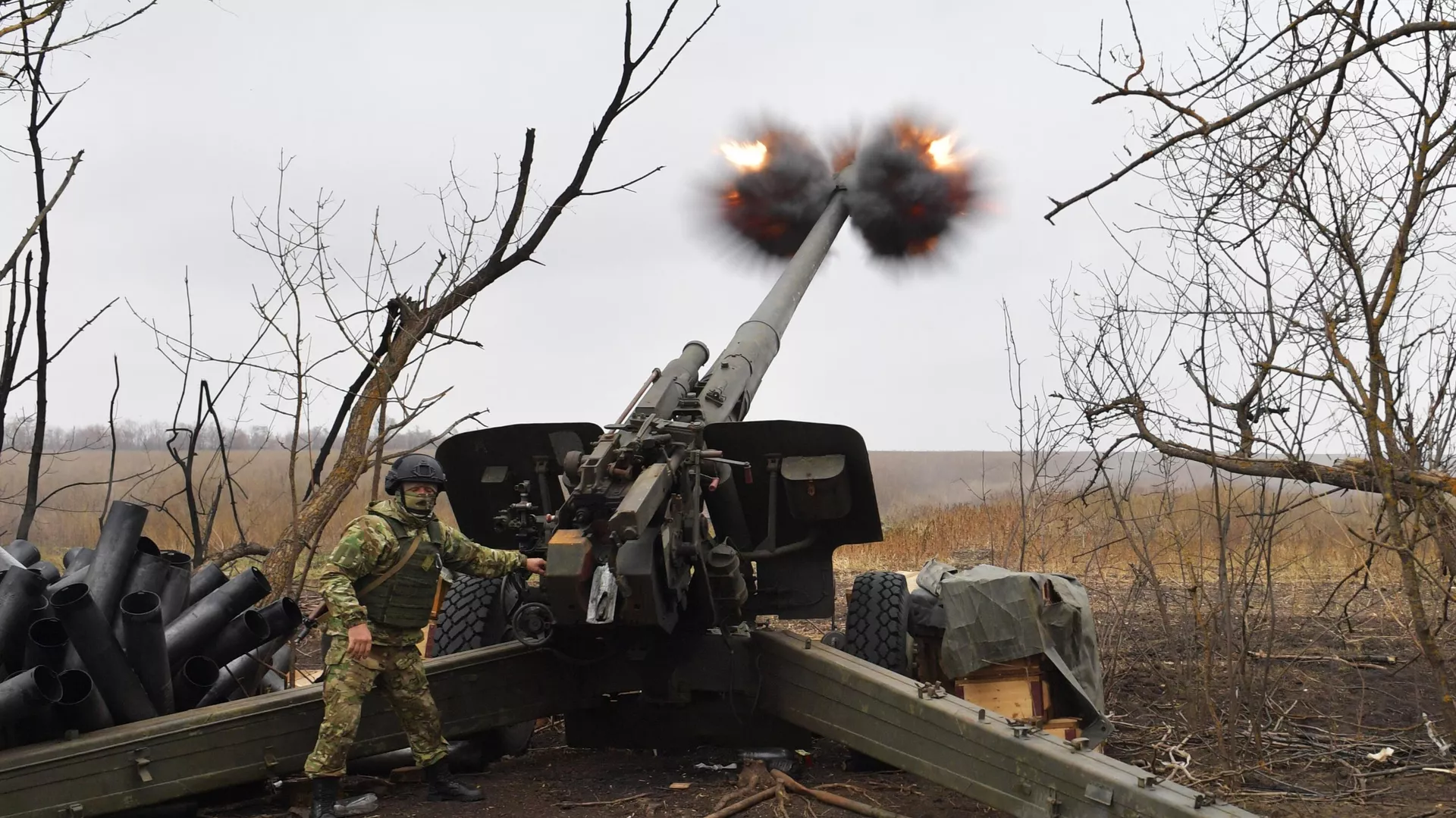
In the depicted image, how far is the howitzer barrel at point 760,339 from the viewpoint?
7676 mm

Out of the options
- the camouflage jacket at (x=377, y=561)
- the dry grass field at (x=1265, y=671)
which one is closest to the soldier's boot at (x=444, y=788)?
the camouflage jacket at (x=377, y=561)

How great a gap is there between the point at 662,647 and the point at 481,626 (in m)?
1.20

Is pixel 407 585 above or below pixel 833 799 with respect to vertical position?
above

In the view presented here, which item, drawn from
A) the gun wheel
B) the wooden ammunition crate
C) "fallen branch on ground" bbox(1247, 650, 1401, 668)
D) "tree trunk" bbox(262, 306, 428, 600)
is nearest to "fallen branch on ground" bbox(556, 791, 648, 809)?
the gun wheel

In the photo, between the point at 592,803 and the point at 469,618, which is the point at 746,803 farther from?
the point at 469,618

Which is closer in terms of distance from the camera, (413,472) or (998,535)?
(413,472)

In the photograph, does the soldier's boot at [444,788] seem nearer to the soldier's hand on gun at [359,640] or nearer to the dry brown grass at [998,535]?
the soldier's hand on gun at [359,640]

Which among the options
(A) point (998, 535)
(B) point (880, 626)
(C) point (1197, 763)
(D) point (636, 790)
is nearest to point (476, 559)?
(D) point (636, 790)

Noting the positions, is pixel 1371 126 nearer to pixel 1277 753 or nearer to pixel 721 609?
pixel 1277 753

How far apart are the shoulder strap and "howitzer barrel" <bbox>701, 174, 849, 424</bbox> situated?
1889 mm

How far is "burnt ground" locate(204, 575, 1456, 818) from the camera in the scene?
5777 mm

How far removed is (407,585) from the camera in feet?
19.4

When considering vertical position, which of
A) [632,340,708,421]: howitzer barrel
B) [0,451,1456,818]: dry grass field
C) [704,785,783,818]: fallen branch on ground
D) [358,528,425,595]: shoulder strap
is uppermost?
[632,340,708,421]: howitzer barrel

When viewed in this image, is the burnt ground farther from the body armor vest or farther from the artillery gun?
the body armor vest
